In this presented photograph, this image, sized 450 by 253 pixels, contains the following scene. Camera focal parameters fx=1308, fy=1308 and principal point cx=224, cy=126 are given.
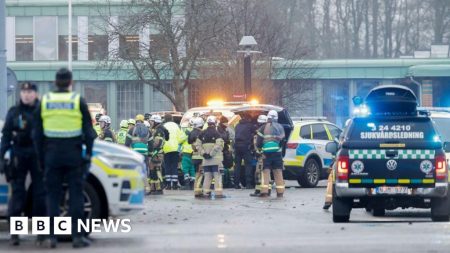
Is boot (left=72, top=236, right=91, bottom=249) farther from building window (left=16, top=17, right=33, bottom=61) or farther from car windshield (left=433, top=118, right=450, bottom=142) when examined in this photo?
building window (left=16, top=17, right=33, bottom=61)

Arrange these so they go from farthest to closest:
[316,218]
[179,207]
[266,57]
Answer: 1. [266,57]
2. [179,207]
3. [316,218]

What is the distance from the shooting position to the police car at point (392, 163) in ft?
60.0

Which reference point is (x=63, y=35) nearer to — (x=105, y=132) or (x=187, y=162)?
(x=187, y=162)

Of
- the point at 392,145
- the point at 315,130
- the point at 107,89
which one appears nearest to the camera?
the point at 392,145

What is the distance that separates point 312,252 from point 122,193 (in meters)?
2.55

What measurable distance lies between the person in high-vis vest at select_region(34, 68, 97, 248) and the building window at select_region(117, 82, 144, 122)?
1990 inches

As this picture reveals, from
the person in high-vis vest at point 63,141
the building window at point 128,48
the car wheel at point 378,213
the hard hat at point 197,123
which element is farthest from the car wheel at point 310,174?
the person in high-vis vest at point 63,141

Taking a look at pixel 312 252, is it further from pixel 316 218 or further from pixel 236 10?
pixel 236 10

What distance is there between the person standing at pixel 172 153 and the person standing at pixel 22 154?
46.3ft

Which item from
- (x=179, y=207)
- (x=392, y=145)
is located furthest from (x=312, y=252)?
(x=179, y=207)

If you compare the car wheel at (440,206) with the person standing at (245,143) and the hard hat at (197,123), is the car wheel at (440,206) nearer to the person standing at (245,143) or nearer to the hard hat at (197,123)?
the hard hat at (197,123)

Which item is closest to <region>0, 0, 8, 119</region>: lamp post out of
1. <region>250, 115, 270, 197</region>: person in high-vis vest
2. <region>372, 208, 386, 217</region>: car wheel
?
<region>250, 115, 270, 197</region>: person in high-vis vest

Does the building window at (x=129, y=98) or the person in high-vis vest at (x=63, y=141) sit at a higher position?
the building window at (x=129, y=98)

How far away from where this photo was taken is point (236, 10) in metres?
51.1
